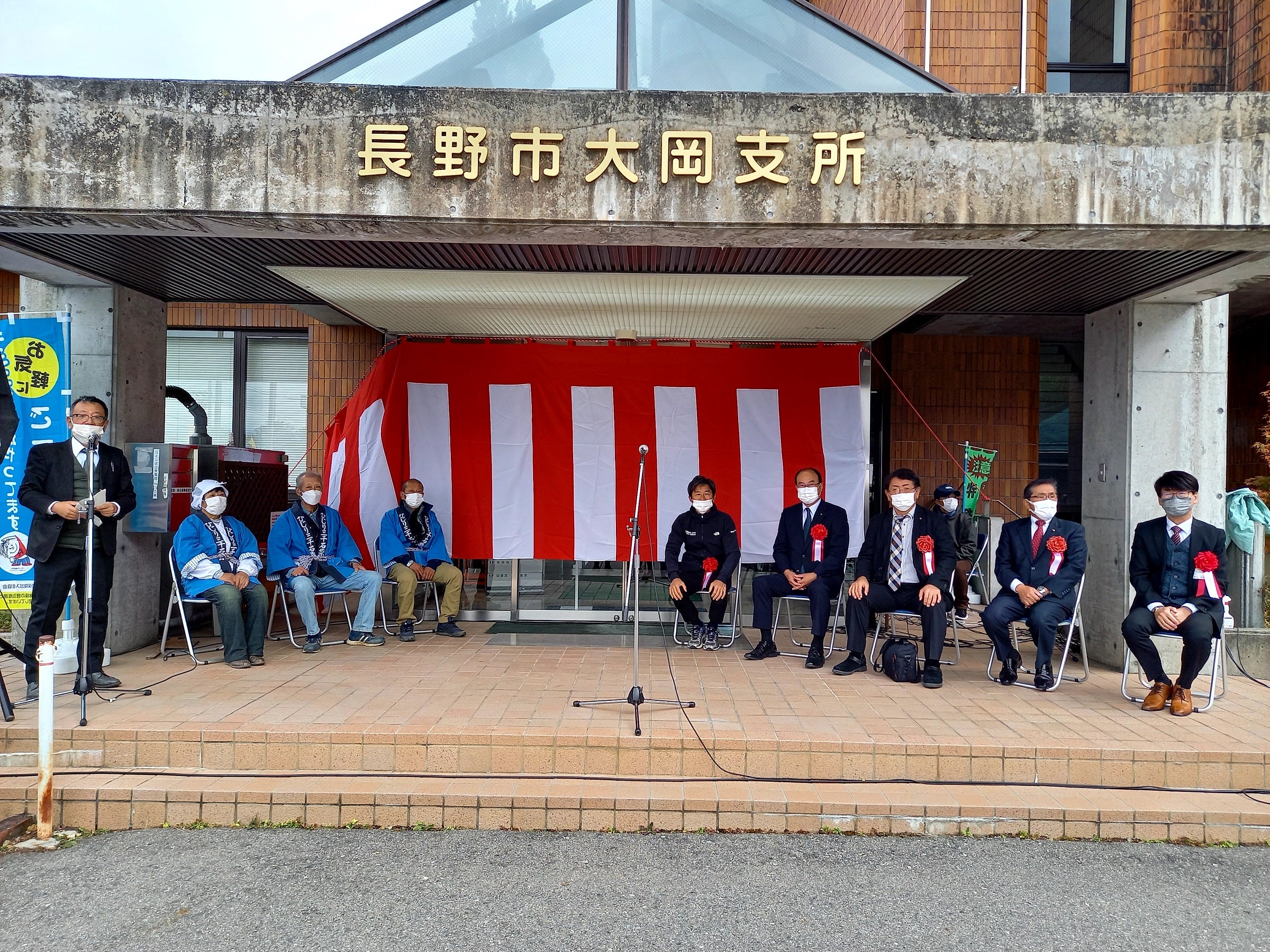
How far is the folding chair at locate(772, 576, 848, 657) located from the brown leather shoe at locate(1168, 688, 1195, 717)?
2054 millimetres

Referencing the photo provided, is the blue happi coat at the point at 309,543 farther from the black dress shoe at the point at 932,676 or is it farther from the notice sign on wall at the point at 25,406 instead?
the black dress shoe at the point at 932,676

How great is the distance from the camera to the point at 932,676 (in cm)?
555

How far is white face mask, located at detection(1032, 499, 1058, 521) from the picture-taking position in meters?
5.70

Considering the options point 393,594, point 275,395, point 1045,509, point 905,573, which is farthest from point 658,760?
point 275,395

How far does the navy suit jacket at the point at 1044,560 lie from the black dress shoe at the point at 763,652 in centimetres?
170

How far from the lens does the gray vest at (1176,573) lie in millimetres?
5141

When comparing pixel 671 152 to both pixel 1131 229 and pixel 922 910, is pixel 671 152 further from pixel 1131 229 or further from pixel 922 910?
pixel 922 910

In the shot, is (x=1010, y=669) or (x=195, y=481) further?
(x=195, y=481)

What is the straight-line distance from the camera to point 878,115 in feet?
14.3

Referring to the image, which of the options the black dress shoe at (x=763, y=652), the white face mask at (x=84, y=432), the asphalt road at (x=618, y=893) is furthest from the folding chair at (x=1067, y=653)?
the white face mask at (x=84, y=432)

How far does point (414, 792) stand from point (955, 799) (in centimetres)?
256

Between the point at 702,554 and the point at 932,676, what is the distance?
2114mm

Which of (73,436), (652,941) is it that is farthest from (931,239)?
(73,436)

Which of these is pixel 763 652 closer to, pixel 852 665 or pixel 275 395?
pixel 852 665
